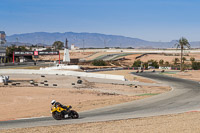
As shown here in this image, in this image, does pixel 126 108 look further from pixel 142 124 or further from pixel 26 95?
pixel 26 95

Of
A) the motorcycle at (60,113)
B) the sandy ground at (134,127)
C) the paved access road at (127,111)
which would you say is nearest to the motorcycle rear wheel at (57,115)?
the motorcycle at (60,113)

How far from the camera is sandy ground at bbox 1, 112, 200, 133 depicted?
1653cm

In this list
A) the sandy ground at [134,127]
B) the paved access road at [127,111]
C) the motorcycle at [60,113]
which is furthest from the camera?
the motorcycle at [60,113]

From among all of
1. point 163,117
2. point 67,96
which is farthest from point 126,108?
point 67,96

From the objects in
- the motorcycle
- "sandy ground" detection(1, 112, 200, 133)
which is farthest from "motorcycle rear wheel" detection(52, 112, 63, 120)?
"sandy ground" detection(1, 112, 200, 133)

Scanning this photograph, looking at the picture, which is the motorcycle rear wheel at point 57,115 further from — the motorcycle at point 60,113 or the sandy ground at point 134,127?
the sandy ground at point 134,127

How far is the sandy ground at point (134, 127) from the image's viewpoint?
16.5m

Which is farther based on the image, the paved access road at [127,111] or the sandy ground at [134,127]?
the paved access road at [127,111]

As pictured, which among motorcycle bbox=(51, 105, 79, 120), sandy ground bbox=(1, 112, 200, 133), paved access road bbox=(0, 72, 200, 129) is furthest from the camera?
motorcycle bbox=(51, 105, 79, 120)

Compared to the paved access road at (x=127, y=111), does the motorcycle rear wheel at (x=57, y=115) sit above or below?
above

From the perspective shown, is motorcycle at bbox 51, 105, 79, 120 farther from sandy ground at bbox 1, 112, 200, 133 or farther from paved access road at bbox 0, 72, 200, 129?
sandy ground at bbox 1, 112, 200, 133

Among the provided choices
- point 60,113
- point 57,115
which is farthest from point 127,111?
point 57,115

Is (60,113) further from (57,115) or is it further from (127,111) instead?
(127,111)

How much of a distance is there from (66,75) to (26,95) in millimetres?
28166
